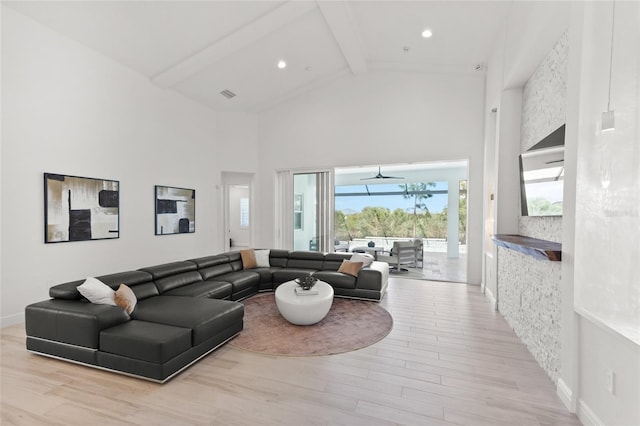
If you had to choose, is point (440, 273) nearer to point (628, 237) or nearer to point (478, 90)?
point (478, 90)

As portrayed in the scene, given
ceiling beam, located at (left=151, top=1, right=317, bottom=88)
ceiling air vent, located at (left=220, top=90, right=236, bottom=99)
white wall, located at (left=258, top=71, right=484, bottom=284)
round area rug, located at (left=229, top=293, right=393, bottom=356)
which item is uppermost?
ceiling beam, located at (left=151, top=1, right=317, bottom=88)

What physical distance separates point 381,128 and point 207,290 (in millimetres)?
5156

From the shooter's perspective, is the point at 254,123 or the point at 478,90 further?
the point at 254,123

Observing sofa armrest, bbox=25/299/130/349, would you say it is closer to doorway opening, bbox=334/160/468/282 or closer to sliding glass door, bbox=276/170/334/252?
sliding glass door, bbox=276/170/334/252

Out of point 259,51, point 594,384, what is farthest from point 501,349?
point 259,51

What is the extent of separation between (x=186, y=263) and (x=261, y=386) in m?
2.82

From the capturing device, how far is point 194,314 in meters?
3.05

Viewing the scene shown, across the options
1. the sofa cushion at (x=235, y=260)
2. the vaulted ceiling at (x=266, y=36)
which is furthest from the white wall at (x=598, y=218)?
the sofa cushion at (x=235, y=260)

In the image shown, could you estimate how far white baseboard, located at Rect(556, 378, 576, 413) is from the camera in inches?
88.5

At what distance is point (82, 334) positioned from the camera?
2.76m

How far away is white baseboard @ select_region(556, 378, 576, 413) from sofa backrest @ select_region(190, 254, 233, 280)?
4479 mm

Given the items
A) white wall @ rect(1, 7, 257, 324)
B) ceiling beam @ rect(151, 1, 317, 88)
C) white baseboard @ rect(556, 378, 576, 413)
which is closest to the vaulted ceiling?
ceiling beam @ rect(151, 1, 317, 88)

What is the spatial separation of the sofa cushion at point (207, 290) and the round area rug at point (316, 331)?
450 millimetres

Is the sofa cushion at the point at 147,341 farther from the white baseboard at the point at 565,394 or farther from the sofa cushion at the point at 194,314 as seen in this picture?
the white baseboard at the point at 565,394
